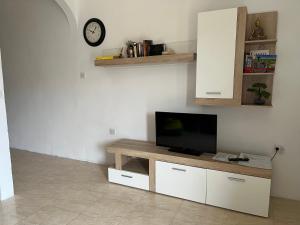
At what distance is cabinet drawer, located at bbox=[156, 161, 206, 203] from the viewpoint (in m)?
2.48

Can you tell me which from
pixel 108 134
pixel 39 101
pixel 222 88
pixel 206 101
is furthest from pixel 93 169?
pixel 222 88

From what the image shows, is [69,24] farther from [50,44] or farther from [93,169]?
[93,169]

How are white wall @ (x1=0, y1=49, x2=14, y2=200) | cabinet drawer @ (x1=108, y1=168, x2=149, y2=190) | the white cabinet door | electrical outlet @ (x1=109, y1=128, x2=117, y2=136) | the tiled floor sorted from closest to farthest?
the tiled floor
the white cabinet door
white wall @ (x1=0, y1=49, x2=14, y2=200)
cabinet drawer @ (x1=108, y1=168, x2=149, y2=190)
electrical outlet @ (x1=109, y1=128, x2=117, y2=136)

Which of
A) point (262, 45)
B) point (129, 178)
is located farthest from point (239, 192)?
point (262, 45)

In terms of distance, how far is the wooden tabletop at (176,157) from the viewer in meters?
2.24

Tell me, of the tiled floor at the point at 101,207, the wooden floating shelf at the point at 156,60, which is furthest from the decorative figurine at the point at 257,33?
the tiled floor at the point at 101,207

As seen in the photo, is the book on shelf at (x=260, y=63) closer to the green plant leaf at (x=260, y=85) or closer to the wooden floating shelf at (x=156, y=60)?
the green plant leaf at (x=260, y=85)

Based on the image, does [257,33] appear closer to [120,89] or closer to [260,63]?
[260,63]

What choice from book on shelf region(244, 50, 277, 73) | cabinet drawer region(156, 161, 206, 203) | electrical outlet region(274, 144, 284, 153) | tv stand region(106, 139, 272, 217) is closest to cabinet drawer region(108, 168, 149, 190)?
tv stand region(106, 139, 272, 217)

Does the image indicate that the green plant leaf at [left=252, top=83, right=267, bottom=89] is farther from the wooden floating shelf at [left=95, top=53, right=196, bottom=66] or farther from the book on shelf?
the wooden floating shelf at [left=95, top=53, right=196, bottom=66]

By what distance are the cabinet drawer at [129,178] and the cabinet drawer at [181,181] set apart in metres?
0.17

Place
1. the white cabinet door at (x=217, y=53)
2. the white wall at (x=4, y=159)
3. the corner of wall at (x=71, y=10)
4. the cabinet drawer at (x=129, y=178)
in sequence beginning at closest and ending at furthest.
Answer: the white cabinet door at (x=217, y=53) < the white wall at (x=4, y=159) < the cabinet drawer at (x=129, y=178) < the corner of wall at (x=71, y=10)

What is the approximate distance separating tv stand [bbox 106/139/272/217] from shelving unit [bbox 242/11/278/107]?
2.64ft

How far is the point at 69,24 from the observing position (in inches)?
139
